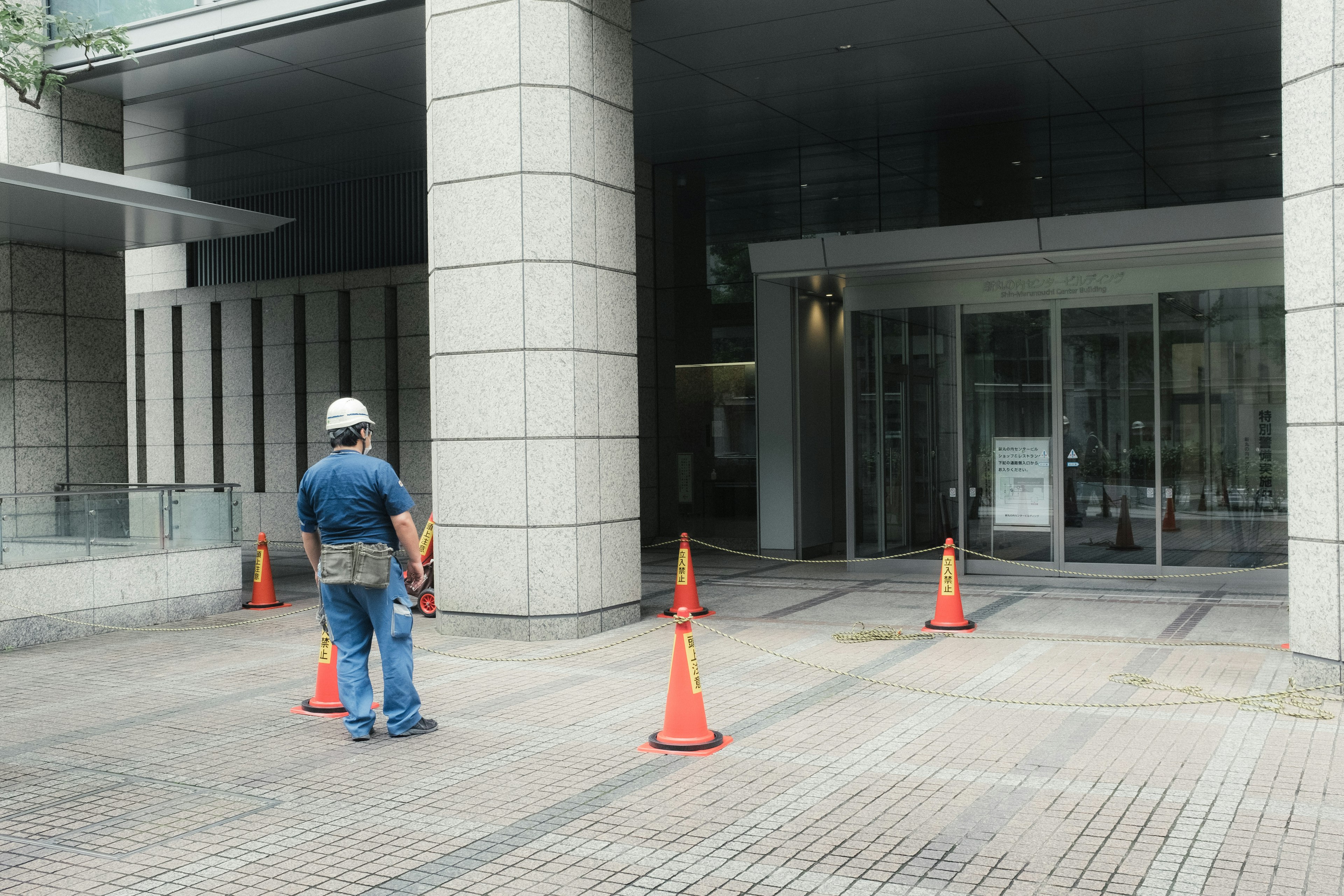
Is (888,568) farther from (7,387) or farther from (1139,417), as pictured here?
(7,387)

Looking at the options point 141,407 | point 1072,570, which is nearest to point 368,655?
point 1072,570

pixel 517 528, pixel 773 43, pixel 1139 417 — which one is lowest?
pixel 517 528

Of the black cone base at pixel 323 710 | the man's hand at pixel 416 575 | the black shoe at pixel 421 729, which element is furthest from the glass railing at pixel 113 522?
the black shoe at pixel 421 729

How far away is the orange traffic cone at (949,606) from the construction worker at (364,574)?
206 inches

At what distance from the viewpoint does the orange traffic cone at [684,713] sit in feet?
22.7

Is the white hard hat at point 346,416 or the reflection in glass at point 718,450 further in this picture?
the reflection in glass at point 718,450

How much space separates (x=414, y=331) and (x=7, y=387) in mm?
6860

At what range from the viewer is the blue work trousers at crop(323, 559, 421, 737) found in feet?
24.0

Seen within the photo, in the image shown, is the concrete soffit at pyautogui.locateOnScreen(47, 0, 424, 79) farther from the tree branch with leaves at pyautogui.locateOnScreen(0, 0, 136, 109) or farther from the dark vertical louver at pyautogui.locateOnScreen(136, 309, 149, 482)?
the dark vertical louver at pyautogui.locateOnScreen(136, 309, 149, 482)

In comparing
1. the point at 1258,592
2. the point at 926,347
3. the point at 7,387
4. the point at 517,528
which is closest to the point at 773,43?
the point at 926,347

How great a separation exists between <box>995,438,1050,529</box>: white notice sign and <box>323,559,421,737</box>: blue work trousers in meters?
9.44

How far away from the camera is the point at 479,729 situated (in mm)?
7527

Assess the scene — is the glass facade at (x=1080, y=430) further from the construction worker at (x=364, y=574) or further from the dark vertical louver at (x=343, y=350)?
the dark vertical louver at (x=343, y=350)

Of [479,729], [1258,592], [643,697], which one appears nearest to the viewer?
[479,729]
